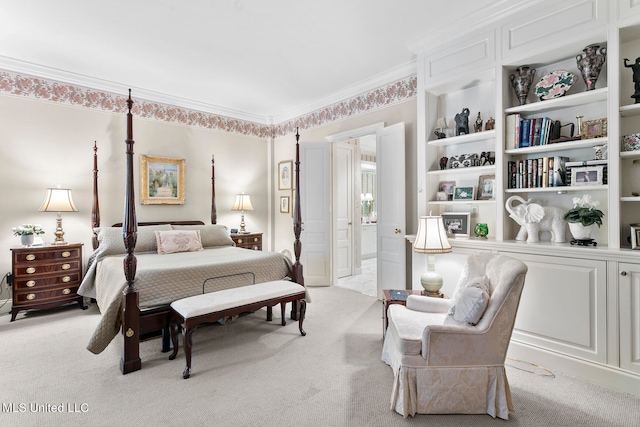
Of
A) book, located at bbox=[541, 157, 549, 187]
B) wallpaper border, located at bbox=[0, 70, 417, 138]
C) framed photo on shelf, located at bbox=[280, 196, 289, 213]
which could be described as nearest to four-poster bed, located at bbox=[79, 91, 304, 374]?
wallpaper border, located at bbox=[0, 70, 417, 138]

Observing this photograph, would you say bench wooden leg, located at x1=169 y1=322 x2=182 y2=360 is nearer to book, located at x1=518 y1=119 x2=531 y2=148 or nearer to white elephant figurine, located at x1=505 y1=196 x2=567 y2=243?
white elephant figurine, located at x1=505 y1=196 x2=567 y2=243

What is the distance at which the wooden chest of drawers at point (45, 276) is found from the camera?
347cm

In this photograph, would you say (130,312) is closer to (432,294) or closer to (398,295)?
(398,295)

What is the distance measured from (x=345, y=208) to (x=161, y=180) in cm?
309

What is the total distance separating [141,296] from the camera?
2.58 m

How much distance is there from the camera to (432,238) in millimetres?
2756

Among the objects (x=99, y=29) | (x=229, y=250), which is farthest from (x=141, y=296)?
(x=99, y=29)

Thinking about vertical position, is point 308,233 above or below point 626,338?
above

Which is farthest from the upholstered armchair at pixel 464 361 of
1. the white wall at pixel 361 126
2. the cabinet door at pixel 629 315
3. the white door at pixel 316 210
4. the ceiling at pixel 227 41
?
the white door at pixel 316 210

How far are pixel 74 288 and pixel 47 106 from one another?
89.6 inches

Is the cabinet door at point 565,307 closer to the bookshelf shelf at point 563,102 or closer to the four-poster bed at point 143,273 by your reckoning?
the bookshelf shelf at point 563,102

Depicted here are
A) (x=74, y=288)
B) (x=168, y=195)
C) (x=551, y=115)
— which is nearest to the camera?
(x=551, y=115)

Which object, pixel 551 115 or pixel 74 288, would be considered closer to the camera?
pixel 551 115

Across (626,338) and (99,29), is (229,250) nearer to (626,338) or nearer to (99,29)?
(99,29)
